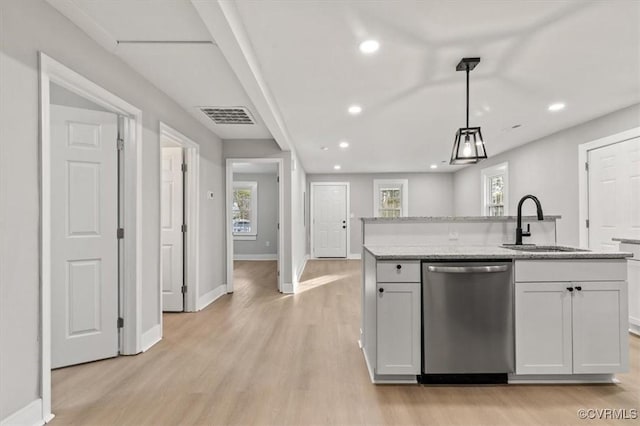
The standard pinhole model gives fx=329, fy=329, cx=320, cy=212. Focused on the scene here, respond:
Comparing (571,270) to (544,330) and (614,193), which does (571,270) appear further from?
(614,193)

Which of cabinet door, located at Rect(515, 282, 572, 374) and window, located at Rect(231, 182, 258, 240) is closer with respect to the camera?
cabinet door, located at Rect(515, 282, 572, 374)

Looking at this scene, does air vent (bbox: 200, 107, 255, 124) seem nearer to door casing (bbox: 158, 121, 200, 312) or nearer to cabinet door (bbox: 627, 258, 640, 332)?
door casing (bbox: 158, 121, 200, 312)

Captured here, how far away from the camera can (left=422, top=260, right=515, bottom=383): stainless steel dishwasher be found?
2.19 m

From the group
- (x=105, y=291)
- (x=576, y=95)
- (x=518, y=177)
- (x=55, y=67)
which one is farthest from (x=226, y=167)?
(x=518, y=177)

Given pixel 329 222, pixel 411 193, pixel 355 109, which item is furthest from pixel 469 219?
pixel 411 193

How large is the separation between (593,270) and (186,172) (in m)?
3.99

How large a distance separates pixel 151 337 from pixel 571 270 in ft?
11.2

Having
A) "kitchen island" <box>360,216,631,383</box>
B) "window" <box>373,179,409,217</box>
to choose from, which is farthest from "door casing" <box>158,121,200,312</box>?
"window" <box>373,179,409,217</box>

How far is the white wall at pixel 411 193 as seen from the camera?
8.91m

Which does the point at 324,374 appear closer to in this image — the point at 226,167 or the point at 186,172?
the point at 186,172

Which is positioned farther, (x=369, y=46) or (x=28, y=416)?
(x=369, y=46)

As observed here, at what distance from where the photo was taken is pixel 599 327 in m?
2.17

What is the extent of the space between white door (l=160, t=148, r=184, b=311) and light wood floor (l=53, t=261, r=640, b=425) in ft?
2.97

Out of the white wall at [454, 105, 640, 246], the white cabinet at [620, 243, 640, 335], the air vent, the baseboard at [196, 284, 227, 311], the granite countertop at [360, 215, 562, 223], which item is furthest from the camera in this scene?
the baseboard at [196, 284, 227, 311]
